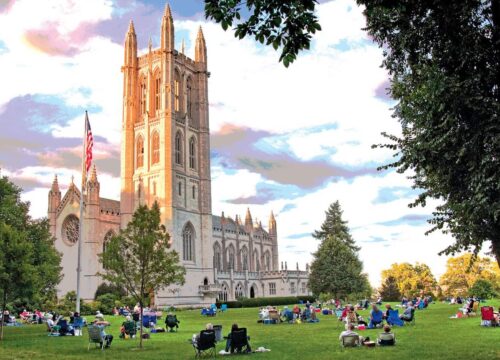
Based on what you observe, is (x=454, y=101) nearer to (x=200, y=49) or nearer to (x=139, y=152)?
(x=139, y=152)

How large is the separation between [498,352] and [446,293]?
7044 centimetres

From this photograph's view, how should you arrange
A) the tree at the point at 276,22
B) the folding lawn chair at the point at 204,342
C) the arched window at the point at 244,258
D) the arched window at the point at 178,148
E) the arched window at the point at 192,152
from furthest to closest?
1. the arched window at the point at 244,258
2. the arched window at the point at 192,152
3. the arched window at the point at 178,148
4. the folding lawn chair at the point at 204,342
5. the tree at the point at 276,22

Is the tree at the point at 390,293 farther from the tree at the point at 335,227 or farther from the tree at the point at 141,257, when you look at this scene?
the tree at the point at 141,257

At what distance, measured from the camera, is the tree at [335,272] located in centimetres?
5300

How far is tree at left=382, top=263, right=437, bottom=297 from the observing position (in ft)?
258

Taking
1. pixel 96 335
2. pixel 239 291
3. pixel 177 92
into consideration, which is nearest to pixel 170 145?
pixel 177 92

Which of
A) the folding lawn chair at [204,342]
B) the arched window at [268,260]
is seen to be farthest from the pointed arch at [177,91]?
the folding lawn chair at [204,342]

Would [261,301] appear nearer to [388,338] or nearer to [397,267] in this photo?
[397,267]

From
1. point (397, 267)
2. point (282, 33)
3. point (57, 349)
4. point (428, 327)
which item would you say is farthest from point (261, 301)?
point (282, 33)

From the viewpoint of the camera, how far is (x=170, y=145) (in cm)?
6738

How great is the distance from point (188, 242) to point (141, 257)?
5036 centimetres

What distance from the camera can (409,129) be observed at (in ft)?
51.6

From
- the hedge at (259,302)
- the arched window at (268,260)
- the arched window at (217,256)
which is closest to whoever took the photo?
the hedge at (259,302)

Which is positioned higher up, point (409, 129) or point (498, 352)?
point (409, 129)
